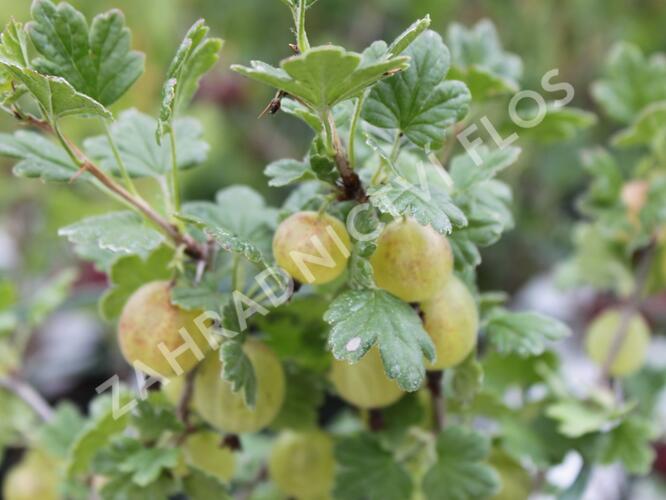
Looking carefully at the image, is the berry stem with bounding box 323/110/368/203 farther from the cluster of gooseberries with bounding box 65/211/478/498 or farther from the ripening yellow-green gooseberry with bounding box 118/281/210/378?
the ripening yellow-green gooseberry with bounding box 118/281/210/378

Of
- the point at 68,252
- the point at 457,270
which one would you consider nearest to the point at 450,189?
the point at 457,270

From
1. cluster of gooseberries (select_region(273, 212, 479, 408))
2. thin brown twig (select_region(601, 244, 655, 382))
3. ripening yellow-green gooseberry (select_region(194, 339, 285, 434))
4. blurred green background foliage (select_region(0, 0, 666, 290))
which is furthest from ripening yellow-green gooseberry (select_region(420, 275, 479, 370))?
blurred green background foliage (select_region(0, 0, 666, 290))

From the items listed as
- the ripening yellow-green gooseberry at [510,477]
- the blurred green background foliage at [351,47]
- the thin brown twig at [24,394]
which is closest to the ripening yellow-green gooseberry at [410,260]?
the ripening yellow-green gooseberry at [510,477]

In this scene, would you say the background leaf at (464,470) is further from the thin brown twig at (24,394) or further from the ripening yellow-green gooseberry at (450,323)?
the thin brown twig at (24,394)

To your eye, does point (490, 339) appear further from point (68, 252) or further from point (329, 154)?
point (68, 252)

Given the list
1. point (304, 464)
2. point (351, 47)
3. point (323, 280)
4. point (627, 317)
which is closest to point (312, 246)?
point (323, 280)

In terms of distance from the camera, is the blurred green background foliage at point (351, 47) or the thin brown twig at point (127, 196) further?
the blurred green background foliage at point (351, 47)
